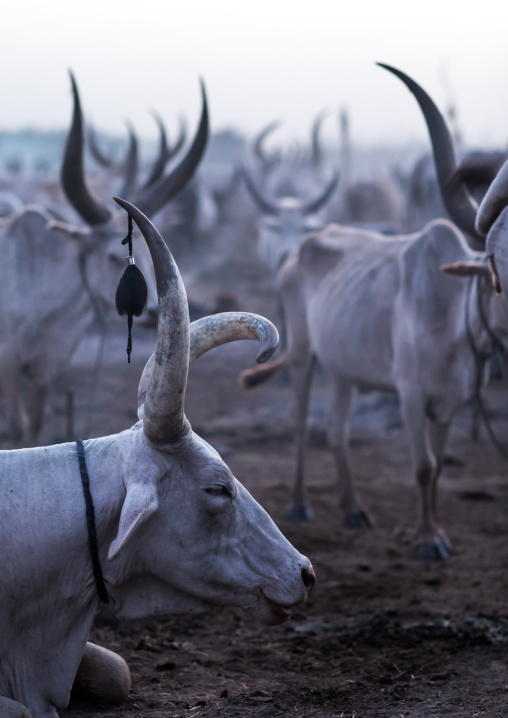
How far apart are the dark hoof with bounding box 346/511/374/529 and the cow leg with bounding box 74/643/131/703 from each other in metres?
Answer: 2.95

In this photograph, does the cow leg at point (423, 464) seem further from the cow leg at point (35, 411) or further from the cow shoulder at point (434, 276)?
the cow leg at point (35, 411)

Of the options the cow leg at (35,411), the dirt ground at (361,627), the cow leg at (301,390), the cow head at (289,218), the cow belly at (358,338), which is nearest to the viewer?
the dirt ground at (361,627)

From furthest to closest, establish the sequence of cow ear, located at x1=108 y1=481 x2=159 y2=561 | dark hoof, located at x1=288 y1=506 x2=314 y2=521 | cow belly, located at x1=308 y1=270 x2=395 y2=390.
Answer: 1. dark hoof, located at x1=288 y1=506 x2=314 y2=521
2. cow belly, located at x1=308 y1=270 x2=395 y2=390
3. cow ear, located at x1=108 y1=481 x2=159 y2=561

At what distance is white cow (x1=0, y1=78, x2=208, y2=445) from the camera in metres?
6.13

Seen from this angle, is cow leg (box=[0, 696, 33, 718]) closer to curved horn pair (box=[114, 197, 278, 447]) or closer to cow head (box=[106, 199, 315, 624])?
cow head (box=[106, 199, 315, 624])

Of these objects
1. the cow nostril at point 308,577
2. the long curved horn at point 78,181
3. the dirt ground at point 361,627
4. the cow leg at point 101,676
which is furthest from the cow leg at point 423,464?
the cow nostril at point 308,577

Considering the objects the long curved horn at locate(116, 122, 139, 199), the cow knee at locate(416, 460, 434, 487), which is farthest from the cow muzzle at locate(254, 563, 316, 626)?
the long curved horn at locate(116, 122, 139, 199)

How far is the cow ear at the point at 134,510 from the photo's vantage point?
7.49ft

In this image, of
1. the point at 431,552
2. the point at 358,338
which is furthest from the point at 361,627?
the point at 358,338

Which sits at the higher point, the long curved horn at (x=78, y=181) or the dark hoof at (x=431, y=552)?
the long curved horn at (x=78, y=181)

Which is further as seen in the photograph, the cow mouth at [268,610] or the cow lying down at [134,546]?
the cow mouth at [268,610]

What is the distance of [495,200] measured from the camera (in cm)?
274

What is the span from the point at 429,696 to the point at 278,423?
5550 millimetres

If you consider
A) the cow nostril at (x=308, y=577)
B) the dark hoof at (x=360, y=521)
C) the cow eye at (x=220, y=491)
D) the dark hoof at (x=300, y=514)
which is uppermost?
the cow eye at (x=220, y=491)
